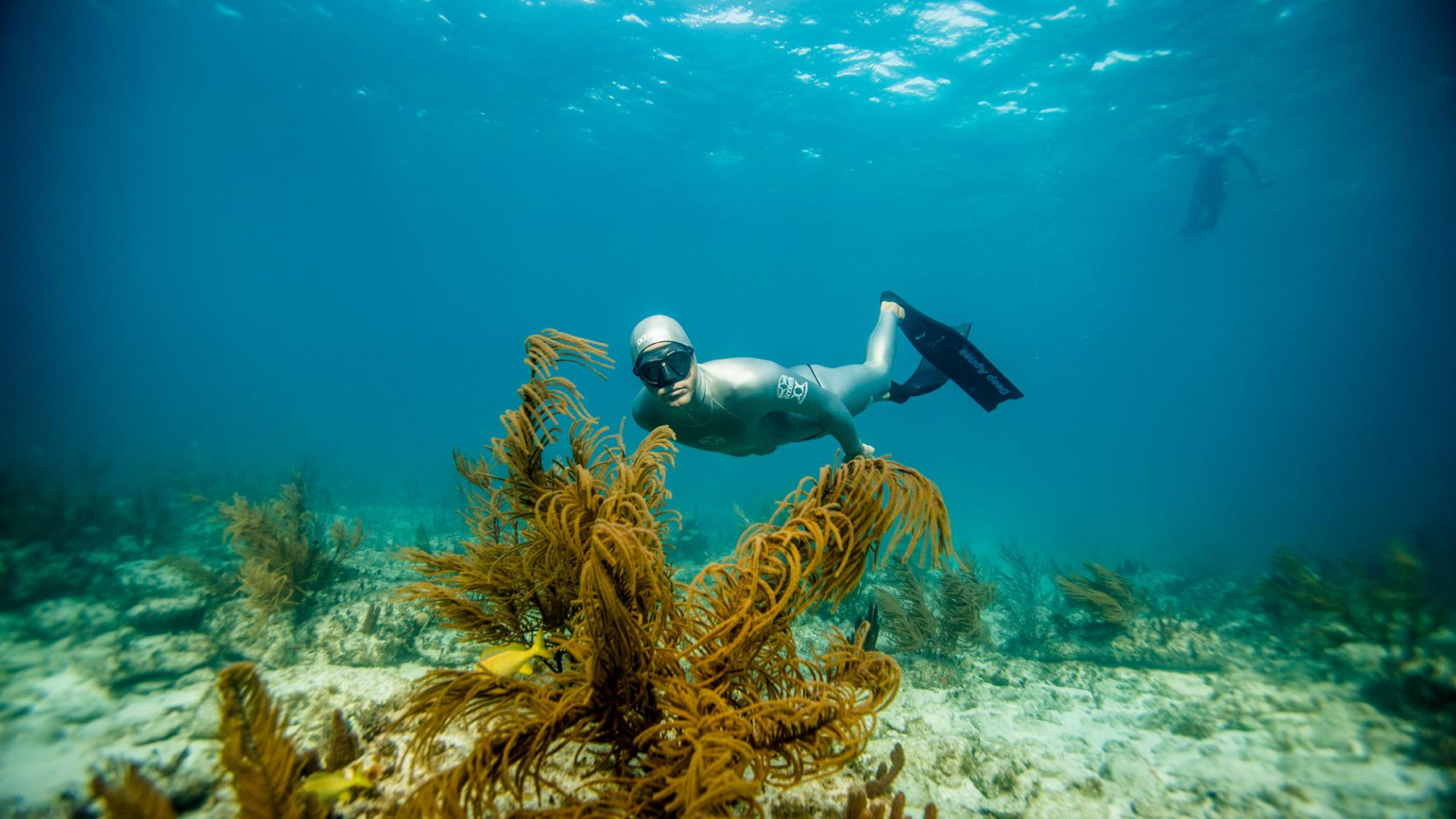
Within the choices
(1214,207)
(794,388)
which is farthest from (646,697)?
(1214,207)

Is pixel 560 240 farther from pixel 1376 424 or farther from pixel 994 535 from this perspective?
pixel 1376 424

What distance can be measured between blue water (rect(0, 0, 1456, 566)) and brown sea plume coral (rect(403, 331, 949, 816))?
19680 mm

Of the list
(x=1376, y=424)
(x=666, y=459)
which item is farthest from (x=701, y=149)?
(x=1376, y=424)

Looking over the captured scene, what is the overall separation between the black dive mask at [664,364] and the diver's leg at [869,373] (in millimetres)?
2460

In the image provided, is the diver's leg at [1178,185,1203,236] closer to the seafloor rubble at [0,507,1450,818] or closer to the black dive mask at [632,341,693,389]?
the seafloor rubble at [0,507,1450,818]

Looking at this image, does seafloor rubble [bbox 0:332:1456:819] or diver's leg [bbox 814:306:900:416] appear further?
Answer: diver's leg [bbox 814:306:900:416]

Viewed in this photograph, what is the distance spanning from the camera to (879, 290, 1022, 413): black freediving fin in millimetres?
7543

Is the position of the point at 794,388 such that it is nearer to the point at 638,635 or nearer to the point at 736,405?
the point at 736,405

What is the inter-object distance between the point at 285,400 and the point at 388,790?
131371 mm

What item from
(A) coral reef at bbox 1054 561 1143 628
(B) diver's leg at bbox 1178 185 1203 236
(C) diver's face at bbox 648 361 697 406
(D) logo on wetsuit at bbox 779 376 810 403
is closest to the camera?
(C) diver's face at bbox 648 361 697 406

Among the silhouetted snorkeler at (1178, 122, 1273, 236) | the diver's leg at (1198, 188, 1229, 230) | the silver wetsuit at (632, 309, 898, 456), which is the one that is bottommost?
the silver wetsuit at (632, 309, 898, 456)

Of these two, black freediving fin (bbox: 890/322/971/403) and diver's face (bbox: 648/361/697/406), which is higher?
black freediving fin (bbox: 890/322/971/403)

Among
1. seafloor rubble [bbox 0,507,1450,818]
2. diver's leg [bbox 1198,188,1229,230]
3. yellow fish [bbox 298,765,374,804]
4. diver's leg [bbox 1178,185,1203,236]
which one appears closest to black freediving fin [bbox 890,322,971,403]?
seafloor rubble [bbox 0,507,1450,818]

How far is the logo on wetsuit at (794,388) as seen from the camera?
174 inches
